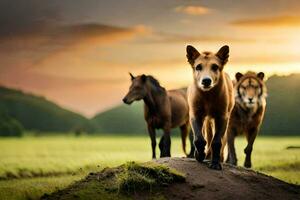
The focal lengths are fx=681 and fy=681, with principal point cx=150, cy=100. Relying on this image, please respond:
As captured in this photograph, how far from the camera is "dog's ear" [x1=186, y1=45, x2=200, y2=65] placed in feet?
36.7

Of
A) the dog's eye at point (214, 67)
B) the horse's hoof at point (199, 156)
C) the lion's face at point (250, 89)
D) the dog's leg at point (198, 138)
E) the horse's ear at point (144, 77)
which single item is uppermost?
the horse's ear at point (144, 77)

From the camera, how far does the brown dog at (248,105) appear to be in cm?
1519

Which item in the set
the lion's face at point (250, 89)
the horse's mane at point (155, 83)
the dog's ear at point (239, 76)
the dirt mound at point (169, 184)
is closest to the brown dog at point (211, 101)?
the dirt mound at point (169, 184)

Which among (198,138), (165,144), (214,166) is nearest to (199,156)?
(214,166)

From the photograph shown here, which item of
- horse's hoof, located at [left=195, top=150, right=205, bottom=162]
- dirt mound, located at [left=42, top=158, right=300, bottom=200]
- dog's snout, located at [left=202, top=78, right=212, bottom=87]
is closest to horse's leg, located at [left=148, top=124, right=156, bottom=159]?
dirt mound, located at [left=42, top=158, right=300, bottom=200]

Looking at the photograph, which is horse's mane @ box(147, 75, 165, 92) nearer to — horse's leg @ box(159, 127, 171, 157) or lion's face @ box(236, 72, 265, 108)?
horse's leg @ box(159, 127, 171, 157)

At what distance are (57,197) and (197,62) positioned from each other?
3060 millimetres

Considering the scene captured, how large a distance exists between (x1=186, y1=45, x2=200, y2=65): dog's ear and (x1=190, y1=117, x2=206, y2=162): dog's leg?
100 centimetres

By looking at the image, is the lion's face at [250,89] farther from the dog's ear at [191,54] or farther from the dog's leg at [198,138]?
the dog's ear at [191,54]

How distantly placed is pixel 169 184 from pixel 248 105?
5.04 metres

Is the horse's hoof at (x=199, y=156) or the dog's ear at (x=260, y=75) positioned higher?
the dog's ear at (x=260, y=75)

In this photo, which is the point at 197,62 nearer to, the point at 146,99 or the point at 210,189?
the point at 210,189

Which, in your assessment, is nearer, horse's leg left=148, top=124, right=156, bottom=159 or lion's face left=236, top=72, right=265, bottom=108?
lion's face left=236, top=72, right=265, bottom=108

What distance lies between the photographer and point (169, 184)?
10.7 meters
